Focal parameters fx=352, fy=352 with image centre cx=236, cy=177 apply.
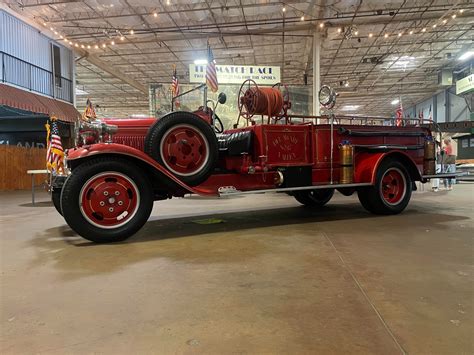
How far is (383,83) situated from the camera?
25.2m

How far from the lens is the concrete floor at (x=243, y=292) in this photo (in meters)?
1.90

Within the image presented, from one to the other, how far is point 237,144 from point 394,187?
2.95 meters

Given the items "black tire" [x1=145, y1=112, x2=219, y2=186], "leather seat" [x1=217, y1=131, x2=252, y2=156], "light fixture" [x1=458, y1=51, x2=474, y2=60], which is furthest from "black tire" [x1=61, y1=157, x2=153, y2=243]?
"light fixture" [x1=458, y1=51, x2=474, y2=60]

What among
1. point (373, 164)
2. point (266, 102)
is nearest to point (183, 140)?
point (266, 102)

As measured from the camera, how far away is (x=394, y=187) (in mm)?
6141

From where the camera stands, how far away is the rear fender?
5681 millimetres

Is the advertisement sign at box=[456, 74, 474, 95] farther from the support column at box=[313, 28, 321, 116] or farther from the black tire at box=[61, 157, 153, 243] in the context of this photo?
the black tire at box=[61, 157, 153, 243]

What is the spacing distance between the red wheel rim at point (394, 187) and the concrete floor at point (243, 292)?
4.21 ft

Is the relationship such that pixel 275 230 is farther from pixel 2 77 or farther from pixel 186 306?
pixel 2 77

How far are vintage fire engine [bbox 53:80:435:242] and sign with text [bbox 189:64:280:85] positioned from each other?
8.33 meters

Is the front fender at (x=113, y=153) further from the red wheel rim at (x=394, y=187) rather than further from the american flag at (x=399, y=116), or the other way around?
the american flag at (x=399, y=116)

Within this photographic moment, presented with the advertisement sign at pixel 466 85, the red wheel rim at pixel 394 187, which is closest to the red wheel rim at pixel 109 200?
the red wheel rim at pixel 394 187

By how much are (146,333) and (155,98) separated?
46.4ft

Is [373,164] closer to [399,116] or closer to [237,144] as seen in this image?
[237,144]
